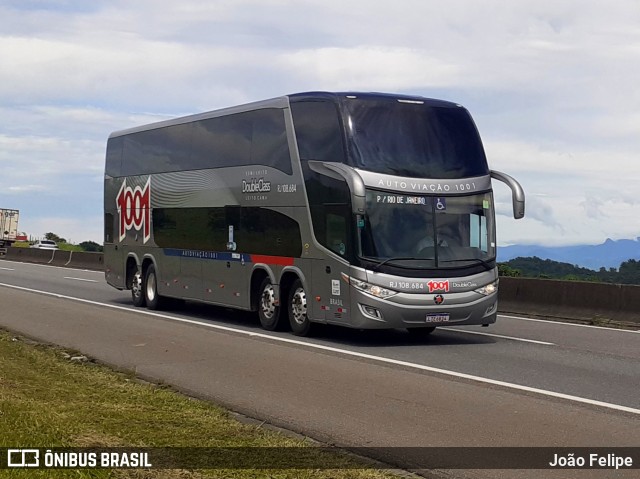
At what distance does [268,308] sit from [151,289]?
598cm

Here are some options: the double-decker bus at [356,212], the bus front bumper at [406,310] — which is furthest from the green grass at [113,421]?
the double-decker bus at [356,212]

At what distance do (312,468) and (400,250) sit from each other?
8851mm

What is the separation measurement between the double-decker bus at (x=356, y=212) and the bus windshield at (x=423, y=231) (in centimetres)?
2

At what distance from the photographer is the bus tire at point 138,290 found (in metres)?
25.2

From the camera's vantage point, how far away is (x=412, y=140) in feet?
56.5

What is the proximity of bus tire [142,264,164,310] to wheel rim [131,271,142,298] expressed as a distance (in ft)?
0.60

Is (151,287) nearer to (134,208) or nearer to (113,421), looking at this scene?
(134,208)

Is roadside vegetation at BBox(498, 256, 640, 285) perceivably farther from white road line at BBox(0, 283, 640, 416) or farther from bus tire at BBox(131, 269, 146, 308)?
bus tire at BBox(131, 269, 146, 308)

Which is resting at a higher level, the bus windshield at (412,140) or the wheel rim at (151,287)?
the bus windshield at (412,140)

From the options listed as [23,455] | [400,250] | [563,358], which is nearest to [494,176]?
[400,250]

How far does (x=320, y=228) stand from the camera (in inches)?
694

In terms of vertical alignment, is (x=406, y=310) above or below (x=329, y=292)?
below

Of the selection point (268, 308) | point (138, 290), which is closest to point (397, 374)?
point (268, 308)

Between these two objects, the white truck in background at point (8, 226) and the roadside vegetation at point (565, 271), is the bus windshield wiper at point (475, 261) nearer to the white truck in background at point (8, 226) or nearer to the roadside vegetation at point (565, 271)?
the roadside vegetation at point (565, 271)
